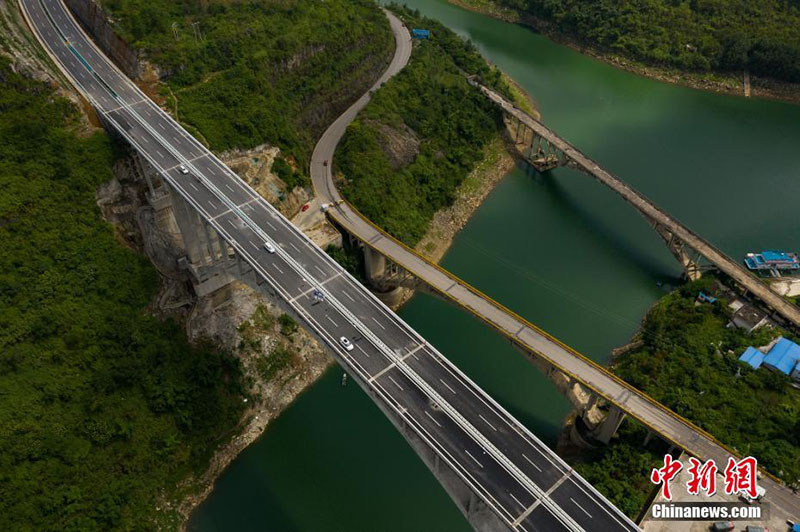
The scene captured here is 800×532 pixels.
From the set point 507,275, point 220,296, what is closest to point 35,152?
point 220,296

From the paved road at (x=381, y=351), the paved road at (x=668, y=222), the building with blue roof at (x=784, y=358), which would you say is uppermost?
the paved road at (x=381, y=351)

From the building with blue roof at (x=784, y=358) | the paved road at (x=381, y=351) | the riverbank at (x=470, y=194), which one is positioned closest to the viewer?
the paved road at (x=381, y=351)

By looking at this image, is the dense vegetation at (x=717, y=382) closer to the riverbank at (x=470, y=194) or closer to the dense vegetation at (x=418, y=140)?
the riverbank at (x=470, y=194)

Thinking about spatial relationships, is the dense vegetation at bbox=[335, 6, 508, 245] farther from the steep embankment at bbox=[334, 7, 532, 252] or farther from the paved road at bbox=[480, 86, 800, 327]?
the paved road at bbox=[480, 86, 800, 327]

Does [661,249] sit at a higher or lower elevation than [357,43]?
lower

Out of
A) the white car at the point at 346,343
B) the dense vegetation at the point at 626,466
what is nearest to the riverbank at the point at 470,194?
the white car at the point at 346,343

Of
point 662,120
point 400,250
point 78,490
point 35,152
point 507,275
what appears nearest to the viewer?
point 78,490

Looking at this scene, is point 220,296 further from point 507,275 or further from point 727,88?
point 727,88
